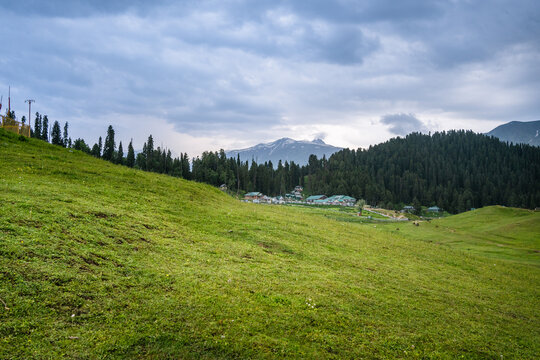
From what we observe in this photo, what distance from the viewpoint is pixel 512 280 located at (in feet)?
78.0

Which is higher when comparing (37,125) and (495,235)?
(37,125)

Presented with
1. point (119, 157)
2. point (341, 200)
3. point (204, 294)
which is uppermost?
point (119, 157)

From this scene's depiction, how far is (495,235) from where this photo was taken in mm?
52062

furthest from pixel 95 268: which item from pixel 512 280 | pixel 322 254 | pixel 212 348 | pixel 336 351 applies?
pixel 512 280

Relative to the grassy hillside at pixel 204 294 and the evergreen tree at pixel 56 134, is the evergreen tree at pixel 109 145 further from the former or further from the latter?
the grassy hillside at pixel 204 294

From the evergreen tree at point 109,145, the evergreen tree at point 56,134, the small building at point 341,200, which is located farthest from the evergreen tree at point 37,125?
the small building at point 341,200

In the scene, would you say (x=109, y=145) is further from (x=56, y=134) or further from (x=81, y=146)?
(x=56, y=134)

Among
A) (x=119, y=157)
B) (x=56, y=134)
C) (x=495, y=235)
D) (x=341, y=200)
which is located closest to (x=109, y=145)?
(x=119, y=157)

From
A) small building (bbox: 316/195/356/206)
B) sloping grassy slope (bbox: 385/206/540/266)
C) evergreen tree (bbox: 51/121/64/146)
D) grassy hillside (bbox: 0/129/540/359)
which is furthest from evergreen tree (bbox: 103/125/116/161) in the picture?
sloping grassy slope (bbox: 385/206/540/266)

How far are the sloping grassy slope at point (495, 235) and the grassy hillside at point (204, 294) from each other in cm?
1958

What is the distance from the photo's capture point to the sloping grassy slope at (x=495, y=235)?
38156mm

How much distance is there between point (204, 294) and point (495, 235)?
2387 inches

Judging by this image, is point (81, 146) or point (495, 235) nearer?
point (495, 235)

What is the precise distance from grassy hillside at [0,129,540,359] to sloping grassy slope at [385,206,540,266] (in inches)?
771
